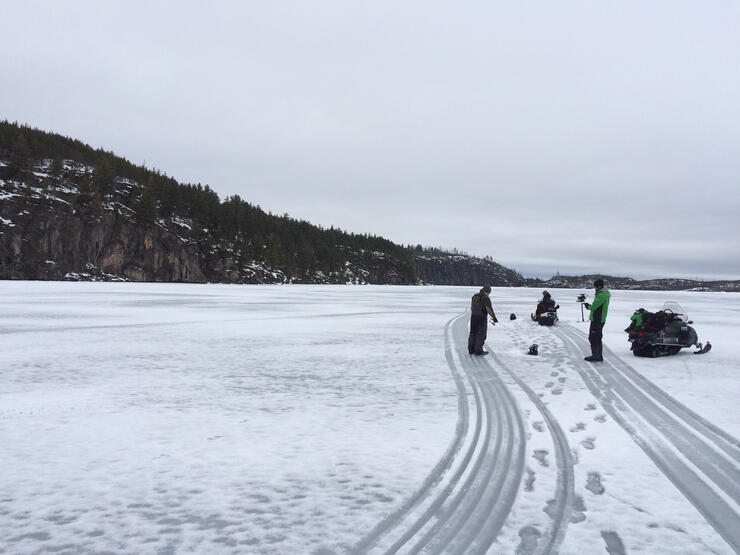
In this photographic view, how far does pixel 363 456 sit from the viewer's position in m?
4.83

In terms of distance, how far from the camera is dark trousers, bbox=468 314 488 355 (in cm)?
1170

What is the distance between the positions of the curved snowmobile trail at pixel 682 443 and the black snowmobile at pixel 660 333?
2.81 m

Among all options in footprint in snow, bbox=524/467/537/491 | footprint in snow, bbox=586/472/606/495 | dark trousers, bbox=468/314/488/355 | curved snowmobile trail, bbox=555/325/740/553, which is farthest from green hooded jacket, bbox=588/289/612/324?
footprint in snow, bbox=524/467/537/491

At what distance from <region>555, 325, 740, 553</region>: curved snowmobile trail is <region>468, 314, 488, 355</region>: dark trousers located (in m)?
3.02

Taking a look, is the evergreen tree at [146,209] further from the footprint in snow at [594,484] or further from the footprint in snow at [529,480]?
the footprint in snow at [594,484]

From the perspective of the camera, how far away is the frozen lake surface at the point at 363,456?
10.9 ft

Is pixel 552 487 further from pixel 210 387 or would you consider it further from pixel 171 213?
pixel 171 213

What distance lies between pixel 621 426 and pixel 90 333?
14856 mm

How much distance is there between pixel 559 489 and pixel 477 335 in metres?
7.82

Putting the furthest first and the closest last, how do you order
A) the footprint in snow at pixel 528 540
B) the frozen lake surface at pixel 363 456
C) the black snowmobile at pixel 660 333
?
1. the black snowmobile at pixel 660 333
2. the frozen lake surface at pixel 363 456
3. the footprint in snow at pixel 528 540

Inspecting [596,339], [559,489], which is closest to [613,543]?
[559,489]

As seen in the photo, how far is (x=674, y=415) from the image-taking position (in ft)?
21.2

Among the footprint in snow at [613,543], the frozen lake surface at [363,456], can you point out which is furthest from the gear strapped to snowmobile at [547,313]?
the footprint in snow at [613,543]

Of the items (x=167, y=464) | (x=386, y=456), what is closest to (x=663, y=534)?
(x=386, y=456)
